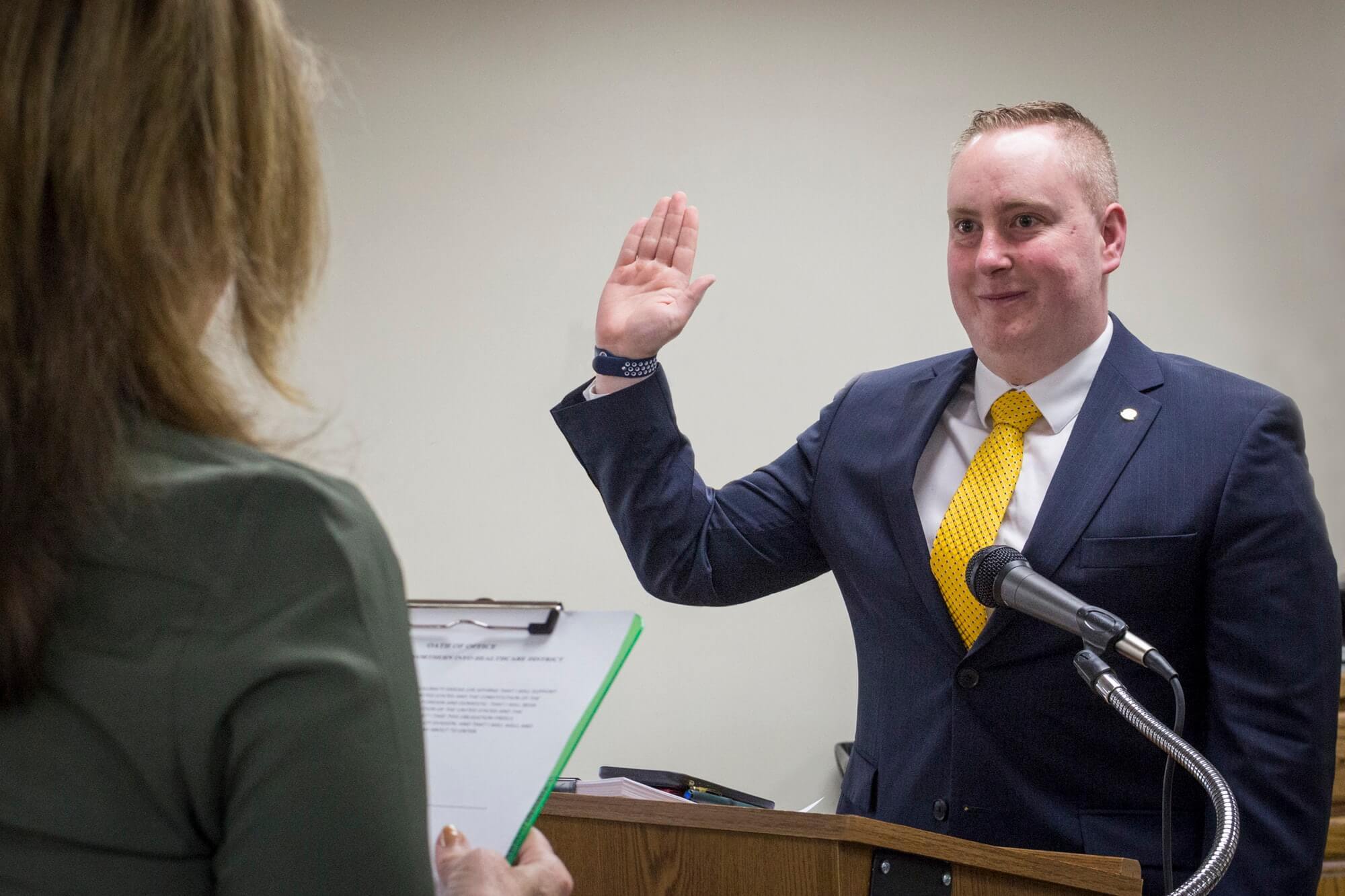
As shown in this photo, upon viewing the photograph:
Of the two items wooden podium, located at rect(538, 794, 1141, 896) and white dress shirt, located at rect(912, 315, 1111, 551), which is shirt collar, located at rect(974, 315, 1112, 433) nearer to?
white dress shirt, located at rect(912, 315, 1111, 551)

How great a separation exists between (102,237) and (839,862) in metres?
0.80

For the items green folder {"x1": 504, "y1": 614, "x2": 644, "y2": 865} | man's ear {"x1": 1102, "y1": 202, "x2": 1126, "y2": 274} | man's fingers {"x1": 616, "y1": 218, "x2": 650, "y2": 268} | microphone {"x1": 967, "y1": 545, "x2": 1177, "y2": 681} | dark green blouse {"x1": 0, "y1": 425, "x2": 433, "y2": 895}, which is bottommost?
green folder {"x1": 504, "y1": 614, "x2": 644, "y2": 865}

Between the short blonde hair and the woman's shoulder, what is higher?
the short blonde hair

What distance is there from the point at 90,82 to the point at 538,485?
8.64ft

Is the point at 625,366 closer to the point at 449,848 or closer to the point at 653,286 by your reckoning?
the point at 653,286

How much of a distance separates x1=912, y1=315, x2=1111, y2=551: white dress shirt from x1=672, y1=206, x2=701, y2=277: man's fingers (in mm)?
439

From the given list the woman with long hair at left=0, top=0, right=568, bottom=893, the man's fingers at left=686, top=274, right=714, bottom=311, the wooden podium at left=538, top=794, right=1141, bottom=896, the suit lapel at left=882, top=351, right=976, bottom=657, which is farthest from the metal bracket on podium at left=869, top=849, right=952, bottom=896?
the man's fingers at left=686, top=274, right=714, bottom=311

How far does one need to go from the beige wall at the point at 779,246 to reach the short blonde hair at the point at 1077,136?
1402 millimetres

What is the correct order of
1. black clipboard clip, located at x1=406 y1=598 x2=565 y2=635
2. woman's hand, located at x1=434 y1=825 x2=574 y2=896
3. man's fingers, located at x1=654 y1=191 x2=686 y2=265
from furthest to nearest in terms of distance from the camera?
1. man's fingers, located at x1=654 y1=191 x2=686 y2=265
2. black clipboard clip, located at x1=406 y1=598 x2=565 y2=635
3. woman's hand, located at x1=434 y1=825 x2=574 y2=896

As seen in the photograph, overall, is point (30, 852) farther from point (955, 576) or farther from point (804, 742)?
point (804, 742)

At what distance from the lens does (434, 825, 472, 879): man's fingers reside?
2.51 feet

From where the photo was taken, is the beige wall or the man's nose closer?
the man's nose

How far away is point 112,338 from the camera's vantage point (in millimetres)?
586

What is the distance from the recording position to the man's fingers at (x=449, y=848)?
764 mm
